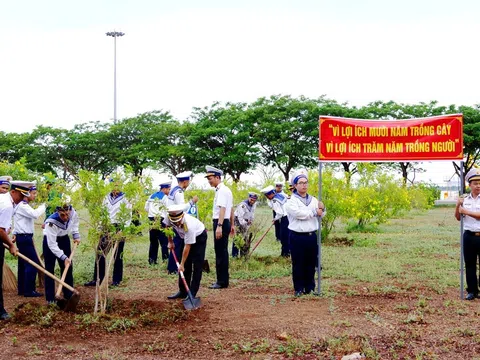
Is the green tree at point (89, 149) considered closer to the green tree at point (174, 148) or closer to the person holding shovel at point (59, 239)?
the green tree at point (174, 148)

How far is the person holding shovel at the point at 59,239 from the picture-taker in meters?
7.43

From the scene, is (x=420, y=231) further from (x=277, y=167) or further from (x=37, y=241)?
(x=277, y=167)

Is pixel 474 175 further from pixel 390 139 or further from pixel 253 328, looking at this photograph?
pixel 253 328

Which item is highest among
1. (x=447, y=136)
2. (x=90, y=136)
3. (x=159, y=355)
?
(x=90, y=136)

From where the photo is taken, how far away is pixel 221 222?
8922 mm

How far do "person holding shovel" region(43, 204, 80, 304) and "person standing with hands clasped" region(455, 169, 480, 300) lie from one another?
5184 mm

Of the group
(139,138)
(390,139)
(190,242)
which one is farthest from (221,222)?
(139,138)

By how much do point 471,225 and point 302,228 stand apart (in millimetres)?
2316

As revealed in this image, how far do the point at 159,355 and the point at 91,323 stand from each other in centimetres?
133

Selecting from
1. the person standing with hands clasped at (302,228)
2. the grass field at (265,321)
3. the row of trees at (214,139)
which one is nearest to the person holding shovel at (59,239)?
the grass field at (265,321)

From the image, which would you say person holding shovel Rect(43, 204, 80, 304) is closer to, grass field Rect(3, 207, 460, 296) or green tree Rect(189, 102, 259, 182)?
grass field Rect(3, 207, 460, 296)

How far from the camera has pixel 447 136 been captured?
8383mm

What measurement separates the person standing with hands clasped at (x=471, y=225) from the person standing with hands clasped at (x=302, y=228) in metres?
1.93

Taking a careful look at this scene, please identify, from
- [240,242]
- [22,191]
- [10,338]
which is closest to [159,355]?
[10,338]
